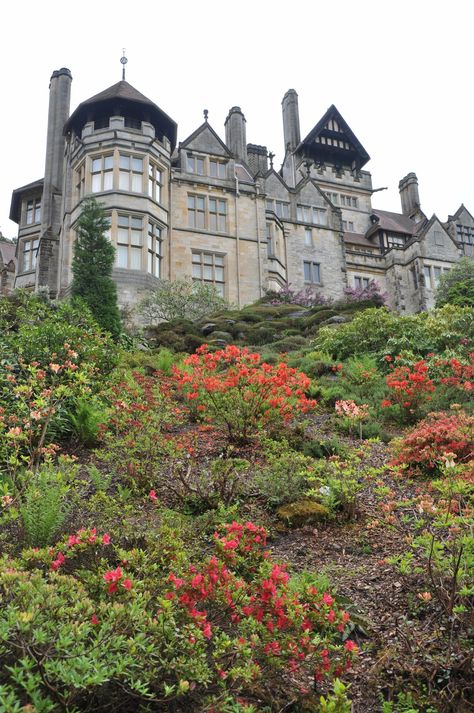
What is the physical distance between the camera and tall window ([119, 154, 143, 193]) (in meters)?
25.8

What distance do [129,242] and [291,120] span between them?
80.0 feet

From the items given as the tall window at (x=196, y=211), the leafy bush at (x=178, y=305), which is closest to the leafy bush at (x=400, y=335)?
the leafy bush at (x=178, y=305)

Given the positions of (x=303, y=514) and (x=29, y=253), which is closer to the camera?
(x=303, y=514)

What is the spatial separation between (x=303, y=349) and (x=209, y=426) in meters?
6.86

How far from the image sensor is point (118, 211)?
2505 cm

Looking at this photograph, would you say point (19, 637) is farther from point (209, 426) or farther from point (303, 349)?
point (303, 349)

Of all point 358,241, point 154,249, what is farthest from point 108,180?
point 358,241

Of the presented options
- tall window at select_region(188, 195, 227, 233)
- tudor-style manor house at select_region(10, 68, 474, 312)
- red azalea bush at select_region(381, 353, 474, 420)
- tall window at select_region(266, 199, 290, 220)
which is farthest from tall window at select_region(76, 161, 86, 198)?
red azalea bush at select_region(381, 353, 474, 420)

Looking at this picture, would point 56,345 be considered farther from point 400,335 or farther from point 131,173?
point 131,173

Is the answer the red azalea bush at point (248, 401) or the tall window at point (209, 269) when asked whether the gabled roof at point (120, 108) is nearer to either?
the tall window at point (209, 269)

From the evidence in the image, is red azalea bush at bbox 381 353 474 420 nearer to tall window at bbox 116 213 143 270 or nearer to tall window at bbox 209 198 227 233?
tall window at bbox 116 213 143 270

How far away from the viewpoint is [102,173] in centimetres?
2597

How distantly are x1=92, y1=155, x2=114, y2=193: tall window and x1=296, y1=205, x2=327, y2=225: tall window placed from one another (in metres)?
12.8

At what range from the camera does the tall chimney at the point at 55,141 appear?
29.6m
